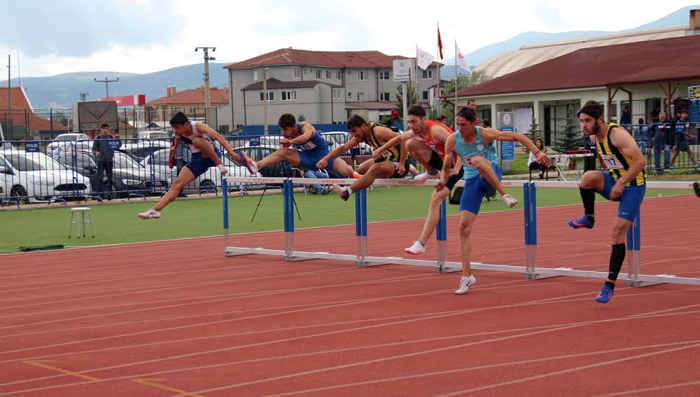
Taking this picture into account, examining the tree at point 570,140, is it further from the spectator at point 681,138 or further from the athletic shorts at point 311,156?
the athletic shorts at point 311,156

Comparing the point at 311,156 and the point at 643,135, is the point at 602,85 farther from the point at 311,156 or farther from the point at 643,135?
the point at 311,156

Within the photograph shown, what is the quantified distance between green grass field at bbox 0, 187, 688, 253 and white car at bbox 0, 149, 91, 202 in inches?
20.9

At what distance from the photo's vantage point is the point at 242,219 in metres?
20.7

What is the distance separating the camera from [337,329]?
8.53 meters

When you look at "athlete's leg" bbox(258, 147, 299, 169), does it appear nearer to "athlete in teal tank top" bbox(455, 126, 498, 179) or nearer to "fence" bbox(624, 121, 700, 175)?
"athlete in teal tank top" bbox(455, 126, 498, 179)

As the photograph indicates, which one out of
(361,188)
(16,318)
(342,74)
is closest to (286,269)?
(361,188)

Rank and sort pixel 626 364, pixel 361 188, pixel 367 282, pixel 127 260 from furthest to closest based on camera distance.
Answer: pixel 127 260 < pixel 361 188 < pixel 367 282 < pixel 626 364

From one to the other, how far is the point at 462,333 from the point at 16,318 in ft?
15.0

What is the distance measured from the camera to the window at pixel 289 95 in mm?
94875

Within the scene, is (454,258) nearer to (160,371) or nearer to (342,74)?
(160,371)

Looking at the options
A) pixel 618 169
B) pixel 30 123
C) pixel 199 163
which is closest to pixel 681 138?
pixel 199 163

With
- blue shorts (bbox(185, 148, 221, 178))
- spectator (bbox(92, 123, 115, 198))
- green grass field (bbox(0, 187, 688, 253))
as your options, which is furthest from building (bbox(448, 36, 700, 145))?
blue shorts (bbox(185, 148, 221, 178))

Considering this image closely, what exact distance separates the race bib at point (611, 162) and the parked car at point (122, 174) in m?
18.9

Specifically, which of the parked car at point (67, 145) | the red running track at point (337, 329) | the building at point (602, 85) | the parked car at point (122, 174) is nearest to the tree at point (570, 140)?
the building at point (602, 85)
